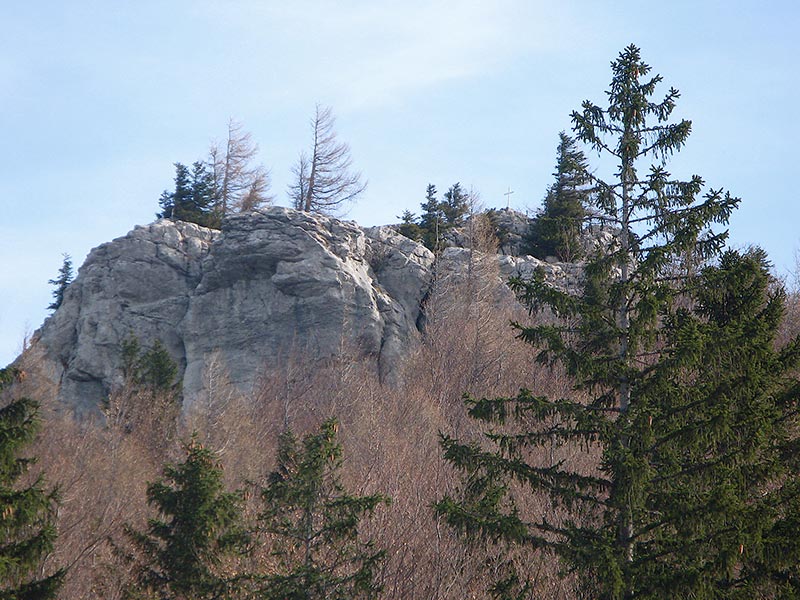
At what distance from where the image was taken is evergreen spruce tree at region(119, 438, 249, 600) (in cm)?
1452

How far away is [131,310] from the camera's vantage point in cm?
4572

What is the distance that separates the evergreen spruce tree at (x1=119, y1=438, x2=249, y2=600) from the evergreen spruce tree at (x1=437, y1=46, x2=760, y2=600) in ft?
16.8

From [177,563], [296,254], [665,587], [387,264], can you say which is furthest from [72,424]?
[665,587]

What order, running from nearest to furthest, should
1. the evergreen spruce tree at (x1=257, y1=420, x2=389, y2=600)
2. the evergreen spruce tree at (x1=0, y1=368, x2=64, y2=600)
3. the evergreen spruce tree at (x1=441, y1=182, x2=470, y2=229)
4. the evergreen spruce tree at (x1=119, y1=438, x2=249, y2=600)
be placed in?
the evergreen spruce tree at (x1=0, y1=368, x2=64, y2=600) < the evergreen spruce tree at (x1=257, y1=420, x2=389, y2=600) < the evergreen spruce tree at (x1=119, y1=438, x2=249, y2=600) < the evergreen spruce tree at (x1=441, y1=182, x2=470, y2=229)

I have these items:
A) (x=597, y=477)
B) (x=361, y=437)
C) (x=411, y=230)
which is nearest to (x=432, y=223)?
(x=411, y=230)

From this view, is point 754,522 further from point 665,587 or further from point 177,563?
point 177,563

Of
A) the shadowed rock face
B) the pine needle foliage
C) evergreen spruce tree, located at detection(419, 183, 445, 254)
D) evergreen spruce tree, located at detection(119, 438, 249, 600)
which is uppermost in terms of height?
evergreen spruce tree, located at detection(419, 183, 445, 254)

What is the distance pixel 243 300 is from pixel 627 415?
36318 mm

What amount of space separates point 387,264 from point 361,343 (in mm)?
6412

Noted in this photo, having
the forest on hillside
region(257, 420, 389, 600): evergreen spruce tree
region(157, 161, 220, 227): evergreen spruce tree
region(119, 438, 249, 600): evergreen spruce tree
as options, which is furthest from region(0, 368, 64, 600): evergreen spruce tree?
region(157, 161, 220, 227): evergreen spruce tree

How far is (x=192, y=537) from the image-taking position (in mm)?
14734

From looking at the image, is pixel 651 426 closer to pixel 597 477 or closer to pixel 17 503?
pixel 597 477

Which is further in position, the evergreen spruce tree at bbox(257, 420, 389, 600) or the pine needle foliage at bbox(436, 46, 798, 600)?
the evergreen spruce tree at bbox(257, 420, 389, 600)

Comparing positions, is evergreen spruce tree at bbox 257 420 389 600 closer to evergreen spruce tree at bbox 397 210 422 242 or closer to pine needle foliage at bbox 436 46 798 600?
pine needle foliage at bbox 436 46 798 600
